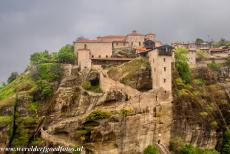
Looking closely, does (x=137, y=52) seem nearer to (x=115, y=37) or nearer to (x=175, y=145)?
(x=115, y=37)

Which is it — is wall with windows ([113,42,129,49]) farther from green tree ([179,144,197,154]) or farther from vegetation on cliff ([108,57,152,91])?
green tree ([179,144,197,154])

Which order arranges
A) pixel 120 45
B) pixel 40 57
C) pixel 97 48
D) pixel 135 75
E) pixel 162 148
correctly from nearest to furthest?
pixel 162 148 → pixel 135 75 → pixel 97 48 → pixel 40 57 → pixel 120 45

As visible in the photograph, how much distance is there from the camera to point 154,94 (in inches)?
2832

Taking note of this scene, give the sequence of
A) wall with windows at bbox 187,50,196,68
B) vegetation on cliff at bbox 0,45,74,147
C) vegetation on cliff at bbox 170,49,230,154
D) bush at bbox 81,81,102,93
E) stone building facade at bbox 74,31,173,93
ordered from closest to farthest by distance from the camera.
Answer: vegetation on cliff at bbox 0,45,74,147
bush at bbox 81,81,102,93
vegetation on cliff at bbox 170,49,230,154
stone building facade at bbox 74,31,173,93
wall with windows at bbox 187,50,196,68

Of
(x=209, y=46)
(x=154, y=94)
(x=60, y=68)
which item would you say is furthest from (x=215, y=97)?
(x=209, y=46)

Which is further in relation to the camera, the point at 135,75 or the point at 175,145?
the point at 135,75

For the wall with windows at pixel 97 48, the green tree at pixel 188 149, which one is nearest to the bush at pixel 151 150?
the green tree at pixel 188 149

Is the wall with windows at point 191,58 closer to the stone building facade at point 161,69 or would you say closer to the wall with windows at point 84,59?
the stone building facade at point 161,69

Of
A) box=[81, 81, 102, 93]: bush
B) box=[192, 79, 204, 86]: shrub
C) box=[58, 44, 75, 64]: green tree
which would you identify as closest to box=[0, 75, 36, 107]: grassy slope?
box=[58, 44, 75, 64]: green tree

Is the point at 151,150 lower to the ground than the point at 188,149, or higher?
higher

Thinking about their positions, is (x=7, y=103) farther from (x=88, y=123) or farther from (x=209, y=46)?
(x=209, y=46)

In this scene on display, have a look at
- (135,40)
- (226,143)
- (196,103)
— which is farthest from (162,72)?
(135,40)

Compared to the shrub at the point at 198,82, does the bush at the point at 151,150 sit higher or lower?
lower

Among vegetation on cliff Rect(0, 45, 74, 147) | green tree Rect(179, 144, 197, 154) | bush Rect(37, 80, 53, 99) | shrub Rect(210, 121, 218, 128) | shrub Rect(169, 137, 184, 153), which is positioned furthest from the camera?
shrub Rect(210, 121, 218, 128)
